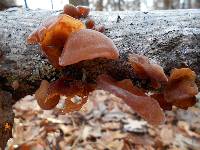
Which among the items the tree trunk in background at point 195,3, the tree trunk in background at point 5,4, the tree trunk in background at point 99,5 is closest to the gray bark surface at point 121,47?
the tree trunk in background at point 5,4

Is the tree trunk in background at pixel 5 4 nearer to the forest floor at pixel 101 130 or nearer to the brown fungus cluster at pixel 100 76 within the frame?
the brown fungus cluster at pixel 100 76

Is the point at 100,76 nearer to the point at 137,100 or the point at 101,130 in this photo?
the point at 137,100

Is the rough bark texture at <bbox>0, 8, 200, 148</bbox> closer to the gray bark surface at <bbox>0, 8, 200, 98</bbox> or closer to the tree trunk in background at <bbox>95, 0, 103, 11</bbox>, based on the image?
the gray bark surface at <bbox>0, 8, 200, 98</bbox>

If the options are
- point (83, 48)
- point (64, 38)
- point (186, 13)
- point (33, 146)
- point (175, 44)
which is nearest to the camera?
point (83, 48)

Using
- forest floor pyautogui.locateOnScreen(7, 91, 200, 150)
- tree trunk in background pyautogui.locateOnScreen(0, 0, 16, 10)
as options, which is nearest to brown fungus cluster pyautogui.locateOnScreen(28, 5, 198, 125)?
tree trunk in background pyautogui.locateOnScreen(0, 0, 16, 10)

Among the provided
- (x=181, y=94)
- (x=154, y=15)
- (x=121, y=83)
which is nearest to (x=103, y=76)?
(x=121, y=83)

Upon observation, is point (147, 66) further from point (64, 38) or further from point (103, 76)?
point (64, 38)

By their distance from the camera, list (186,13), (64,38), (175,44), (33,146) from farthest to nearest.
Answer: (33,146) < (186,13) < (175,44) < (64,38)
